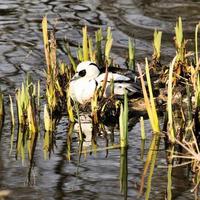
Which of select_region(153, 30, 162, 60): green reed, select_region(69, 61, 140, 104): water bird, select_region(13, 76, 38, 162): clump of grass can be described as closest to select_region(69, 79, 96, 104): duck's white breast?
select_region(69, 61, 140, 104): water bird

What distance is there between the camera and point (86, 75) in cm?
822

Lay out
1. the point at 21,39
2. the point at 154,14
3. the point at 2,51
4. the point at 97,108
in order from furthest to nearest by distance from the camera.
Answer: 1. the point at 154,14
2. the point at 21,39
3. the point at 2,51
4. the point at 97,108

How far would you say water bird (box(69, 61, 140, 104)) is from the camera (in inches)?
316

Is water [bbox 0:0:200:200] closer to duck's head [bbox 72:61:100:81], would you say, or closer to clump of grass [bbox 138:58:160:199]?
clump of grass [bbox 138:58:160:199]

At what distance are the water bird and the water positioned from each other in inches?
18.1

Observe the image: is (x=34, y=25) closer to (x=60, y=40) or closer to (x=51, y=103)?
(x=60, y=40)

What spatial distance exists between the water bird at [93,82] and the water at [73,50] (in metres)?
0.46

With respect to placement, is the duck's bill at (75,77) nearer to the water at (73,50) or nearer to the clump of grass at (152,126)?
the water at (73,50)

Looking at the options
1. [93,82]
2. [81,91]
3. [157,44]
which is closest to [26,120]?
[81,91]

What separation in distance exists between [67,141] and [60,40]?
4.08m

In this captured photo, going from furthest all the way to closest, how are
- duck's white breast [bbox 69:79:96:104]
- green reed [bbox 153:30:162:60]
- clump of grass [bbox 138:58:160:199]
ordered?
green reed [bbox 153:30:162:60] → duck's white breast [bbox 69:79:96:104] → clump of grass [bbox 138:58:160:199]

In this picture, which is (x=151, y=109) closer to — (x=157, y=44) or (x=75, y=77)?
(x=75, y=77)

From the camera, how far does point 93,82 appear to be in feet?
26.7

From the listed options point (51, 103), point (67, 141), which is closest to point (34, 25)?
point (51, 103)
